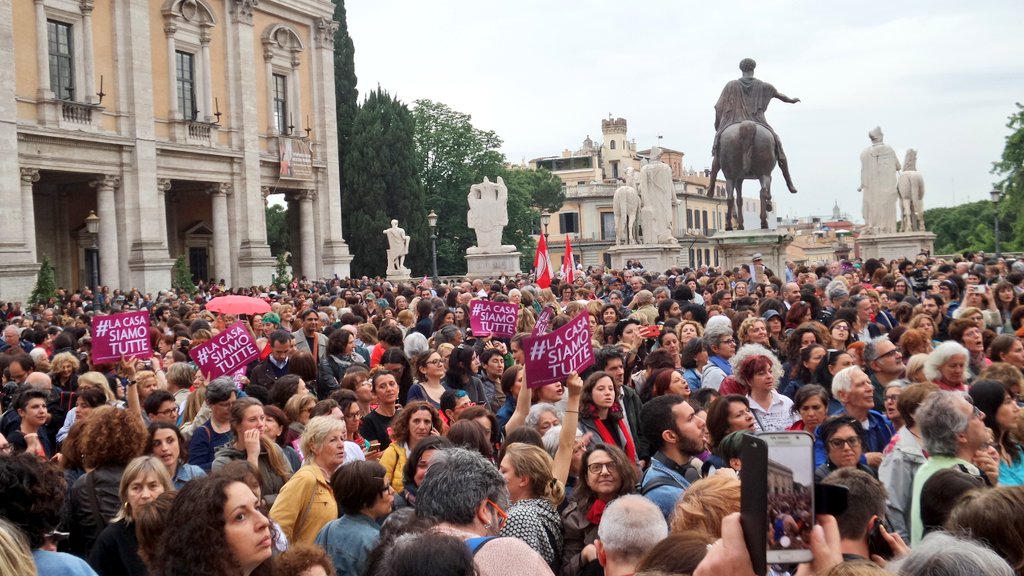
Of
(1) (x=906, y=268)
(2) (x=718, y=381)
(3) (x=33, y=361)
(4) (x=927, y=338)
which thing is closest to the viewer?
(2) (x=718, y=381)

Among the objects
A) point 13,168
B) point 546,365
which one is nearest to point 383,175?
point 13,168

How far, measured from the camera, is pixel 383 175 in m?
55.7

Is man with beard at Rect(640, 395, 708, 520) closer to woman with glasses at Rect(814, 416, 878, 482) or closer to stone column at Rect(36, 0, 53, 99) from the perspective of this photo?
woman with glasses at Rect(814, 416, 878, 482)

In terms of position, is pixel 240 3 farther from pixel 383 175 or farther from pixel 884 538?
pixel 884 538

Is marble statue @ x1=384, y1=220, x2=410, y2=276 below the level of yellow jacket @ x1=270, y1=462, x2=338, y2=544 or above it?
above

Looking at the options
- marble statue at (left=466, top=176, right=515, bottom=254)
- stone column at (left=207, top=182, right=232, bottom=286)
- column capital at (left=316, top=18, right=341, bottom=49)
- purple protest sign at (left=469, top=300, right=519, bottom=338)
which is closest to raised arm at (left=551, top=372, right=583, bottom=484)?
purple protest sign at (left=469, top=300, right=519, bottom=338)

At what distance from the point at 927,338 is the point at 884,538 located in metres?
5.98

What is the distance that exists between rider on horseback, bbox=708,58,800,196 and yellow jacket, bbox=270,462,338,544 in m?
17.3

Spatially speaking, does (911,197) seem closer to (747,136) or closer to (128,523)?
(747,136)

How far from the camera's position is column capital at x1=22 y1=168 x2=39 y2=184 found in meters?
33.9

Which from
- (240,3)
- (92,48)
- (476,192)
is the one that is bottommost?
(476,192)

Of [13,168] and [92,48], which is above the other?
[92,48]

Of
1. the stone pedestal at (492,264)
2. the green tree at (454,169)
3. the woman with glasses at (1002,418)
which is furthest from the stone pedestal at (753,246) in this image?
the green tree at (454,169)

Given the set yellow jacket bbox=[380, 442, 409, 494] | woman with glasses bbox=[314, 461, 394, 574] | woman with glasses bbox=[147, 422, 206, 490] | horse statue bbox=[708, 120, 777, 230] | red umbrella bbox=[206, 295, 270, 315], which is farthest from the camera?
horse statue bbox=[708, 120, 777, 230]
